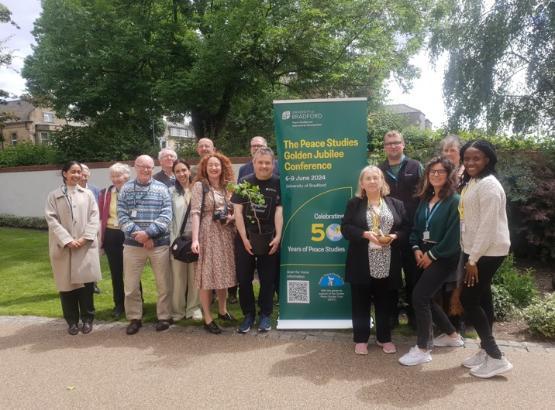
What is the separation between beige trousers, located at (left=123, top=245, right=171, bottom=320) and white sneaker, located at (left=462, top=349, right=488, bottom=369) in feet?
10.0

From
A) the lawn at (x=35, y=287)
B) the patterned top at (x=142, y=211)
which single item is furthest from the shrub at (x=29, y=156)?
the patterned top at (x=142, y=211)

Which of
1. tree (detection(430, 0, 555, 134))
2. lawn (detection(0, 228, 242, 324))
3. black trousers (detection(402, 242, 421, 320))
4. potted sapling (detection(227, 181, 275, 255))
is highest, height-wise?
tree (detection(430, 0, 555, 134))

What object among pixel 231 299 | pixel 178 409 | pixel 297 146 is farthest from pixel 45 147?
pixel 178 409

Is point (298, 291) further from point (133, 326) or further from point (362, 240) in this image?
point (133, 326)

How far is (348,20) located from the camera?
12.6 meters

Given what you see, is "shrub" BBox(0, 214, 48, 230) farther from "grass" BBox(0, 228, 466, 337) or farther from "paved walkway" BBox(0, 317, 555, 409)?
"paved walkway" BBox(0, 317, 555, 409)

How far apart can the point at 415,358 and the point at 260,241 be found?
179cm

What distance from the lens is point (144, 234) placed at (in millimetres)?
4344

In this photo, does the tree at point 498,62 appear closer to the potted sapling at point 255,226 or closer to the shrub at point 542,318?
the shrub at point 542,318

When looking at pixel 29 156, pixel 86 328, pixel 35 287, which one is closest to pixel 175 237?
pixel 86 328

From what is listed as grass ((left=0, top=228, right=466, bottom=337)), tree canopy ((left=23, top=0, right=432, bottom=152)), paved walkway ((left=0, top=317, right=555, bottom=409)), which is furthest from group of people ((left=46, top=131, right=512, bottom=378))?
tree canopy ((left=23, top=0, right=432, bottom=152))

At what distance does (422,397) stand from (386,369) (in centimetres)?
48

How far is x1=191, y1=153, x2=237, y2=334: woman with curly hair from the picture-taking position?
436 cm

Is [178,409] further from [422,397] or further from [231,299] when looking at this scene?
[231,299]
